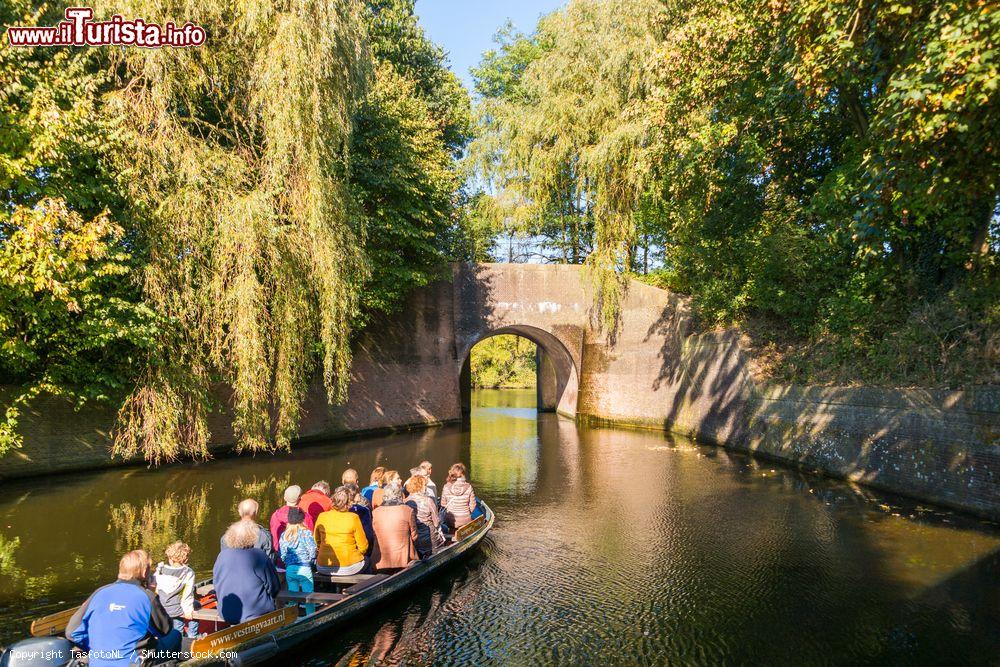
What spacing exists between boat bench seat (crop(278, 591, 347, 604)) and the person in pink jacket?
2.89 meters

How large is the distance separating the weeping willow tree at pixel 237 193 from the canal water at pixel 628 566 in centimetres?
231

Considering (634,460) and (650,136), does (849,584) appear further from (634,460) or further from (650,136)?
(650,136)

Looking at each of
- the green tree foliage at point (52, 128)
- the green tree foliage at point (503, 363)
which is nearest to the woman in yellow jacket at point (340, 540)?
the green tree foliage at point (52, 128)

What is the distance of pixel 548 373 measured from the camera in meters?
33.1

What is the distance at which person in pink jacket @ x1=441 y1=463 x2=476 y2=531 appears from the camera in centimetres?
920

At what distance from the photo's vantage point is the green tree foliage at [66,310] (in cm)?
992

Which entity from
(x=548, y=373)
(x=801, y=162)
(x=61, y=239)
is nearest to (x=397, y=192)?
(x=61, y=239)

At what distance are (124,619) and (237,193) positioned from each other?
10.1 meters

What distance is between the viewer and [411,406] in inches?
933

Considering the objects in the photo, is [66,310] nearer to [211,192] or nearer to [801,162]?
[211,192]

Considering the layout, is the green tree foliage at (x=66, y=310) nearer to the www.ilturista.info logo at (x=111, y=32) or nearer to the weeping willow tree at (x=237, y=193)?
the weeping willow tree at (x=237, y=193)

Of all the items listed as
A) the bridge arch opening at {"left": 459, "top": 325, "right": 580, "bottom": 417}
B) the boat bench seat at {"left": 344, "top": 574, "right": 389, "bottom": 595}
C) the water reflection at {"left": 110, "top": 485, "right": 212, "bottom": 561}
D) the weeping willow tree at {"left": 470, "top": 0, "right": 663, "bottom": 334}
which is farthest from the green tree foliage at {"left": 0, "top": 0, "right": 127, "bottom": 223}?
the weeping willow tree at {"left": 470, "top": 0, "right": 663, "bottom": 334}

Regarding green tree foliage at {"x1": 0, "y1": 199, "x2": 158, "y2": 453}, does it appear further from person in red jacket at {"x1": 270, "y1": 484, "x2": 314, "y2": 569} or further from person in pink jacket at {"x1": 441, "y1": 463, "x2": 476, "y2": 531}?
person in pink jacket at {"x1": 441, "y1": 463, "x2": 476, "y2": 531}

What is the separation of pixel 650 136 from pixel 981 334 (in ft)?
39.0
